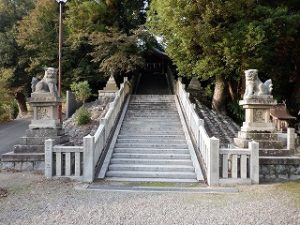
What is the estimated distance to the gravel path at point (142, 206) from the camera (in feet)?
20.4

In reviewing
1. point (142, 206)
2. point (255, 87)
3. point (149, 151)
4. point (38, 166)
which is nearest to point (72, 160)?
point (38, 166)

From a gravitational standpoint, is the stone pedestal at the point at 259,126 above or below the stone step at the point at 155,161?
above

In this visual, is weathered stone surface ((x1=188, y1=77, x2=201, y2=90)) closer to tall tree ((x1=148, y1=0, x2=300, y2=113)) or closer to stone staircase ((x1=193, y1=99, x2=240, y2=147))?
stone staircase ((x1=193, y1=99, x2=240, y2=147))

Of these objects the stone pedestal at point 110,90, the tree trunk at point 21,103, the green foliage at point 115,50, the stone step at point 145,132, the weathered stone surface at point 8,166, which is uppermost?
the green foliage at point 115,50

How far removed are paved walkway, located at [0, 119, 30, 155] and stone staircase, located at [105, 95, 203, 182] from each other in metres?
4.94

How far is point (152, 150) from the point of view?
1154 centimetres

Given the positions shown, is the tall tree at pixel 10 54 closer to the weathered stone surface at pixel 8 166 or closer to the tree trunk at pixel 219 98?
the tree trunk at pixel 219 98

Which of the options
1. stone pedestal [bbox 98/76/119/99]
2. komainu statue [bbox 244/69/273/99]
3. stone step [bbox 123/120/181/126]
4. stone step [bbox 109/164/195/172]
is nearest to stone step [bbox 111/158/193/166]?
stone step [bbox 109/164/195/172]

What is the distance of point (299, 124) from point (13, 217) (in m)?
16.8

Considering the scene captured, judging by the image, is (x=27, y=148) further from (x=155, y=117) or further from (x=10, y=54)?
(x=10, y=54)

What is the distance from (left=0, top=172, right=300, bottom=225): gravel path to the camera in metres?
6.21

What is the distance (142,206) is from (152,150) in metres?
4.56

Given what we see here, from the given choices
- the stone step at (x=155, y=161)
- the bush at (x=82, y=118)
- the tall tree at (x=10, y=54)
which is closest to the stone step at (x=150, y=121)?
the bush at (x=82, y=118)

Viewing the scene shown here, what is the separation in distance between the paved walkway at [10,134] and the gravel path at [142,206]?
610cm
